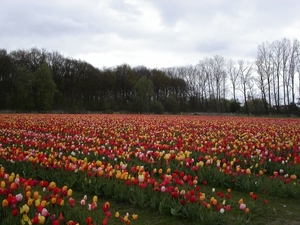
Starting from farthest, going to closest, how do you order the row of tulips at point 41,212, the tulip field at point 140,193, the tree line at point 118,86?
the tree line at point 118,86
the tulip field at point 140,193
the row of tulips at point 41,212

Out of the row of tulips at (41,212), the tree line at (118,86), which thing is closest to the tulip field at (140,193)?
the row of tulips at (41,212)

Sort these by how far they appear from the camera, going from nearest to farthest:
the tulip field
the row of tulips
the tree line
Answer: the row of tulips, the tulip field, the tree line

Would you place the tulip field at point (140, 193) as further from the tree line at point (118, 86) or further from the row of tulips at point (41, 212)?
the tree line at point (118, 86)

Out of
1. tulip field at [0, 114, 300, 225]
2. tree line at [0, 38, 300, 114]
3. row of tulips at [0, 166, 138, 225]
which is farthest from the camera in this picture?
tree line at [0, 38, 300, 114]

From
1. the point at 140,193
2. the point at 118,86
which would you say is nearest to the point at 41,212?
the point at 140,193

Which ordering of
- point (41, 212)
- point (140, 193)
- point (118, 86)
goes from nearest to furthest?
point (41, 212) → point (140, 193) → point (118, 86)

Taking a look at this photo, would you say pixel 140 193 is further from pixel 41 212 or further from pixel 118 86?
pixel 118 86

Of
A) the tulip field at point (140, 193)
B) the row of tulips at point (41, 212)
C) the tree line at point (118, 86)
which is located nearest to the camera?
the row of tulips at point (41, 212)

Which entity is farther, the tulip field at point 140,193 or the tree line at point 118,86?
the tree line at point 118,86

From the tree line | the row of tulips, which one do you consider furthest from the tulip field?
the tree line

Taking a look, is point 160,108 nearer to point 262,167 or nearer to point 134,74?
point 134,74

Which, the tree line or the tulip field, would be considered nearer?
the tulip field

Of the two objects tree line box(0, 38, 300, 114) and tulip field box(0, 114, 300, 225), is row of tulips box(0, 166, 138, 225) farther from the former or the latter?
tree line box(0, 38, 300, 114)

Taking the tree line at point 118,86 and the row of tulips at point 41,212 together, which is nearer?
the row of tulips at point 41,212
